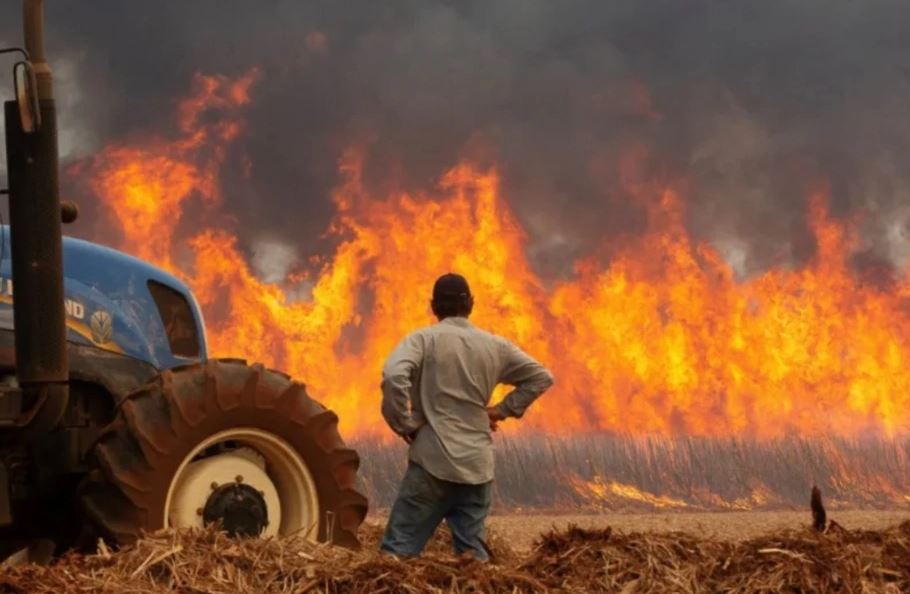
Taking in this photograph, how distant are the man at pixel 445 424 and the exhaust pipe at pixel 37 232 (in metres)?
1.81

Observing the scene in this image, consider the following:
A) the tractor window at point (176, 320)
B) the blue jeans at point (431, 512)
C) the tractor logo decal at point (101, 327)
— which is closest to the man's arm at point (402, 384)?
the blue jeans at point (431, 512)

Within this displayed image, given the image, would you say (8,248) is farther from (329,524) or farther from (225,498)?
(329,524)

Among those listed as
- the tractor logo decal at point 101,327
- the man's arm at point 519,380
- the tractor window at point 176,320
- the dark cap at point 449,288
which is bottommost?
the man's arm at point 519,380

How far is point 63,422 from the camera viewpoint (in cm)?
845

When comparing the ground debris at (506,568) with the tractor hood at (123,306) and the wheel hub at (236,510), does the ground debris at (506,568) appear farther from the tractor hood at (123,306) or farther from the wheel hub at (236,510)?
the tractor hood at (123,306)

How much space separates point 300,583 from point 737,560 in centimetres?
202

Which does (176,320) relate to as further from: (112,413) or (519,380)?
(519,380)

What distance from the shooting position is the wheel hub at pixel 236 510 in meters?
8.13

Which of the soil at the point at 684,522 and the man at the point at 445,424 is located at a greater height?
the soil at the point at 684,522

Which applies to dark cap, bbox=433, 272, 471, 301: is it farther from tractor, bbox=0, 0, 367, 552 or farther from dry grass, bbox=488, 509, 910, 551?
dry grass, bbox=488, 509, 910, 551

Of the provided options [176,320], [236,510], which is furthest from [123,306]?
[236,510]

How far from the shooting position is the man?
24.5 ft

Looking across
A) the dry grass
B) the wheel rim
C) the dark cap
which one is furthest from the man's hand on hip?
the dry grass

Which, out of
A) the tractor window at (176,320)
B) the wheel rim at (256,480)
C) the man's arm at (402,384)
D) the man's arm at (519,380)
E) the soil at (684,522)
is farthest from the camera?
the soil at (684,522)
